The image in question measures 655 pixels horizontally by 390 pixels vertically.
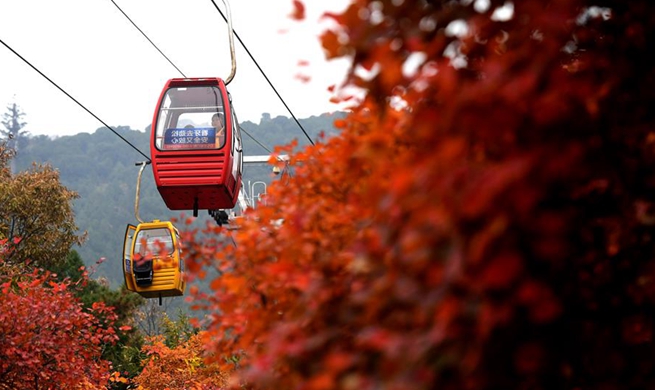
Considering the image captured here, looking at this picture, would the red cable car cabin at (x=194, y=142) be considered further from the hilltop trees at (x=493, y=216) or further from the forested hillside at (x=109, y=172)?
the forested hillside at (x=109, y=172)

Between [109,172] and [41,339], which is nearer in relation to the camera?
[41,339]

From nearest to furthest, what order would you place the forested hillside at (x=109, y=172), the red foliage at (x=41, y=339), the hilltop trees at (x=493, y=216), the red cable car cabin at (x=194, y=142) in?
the hilltop trees at (x=493, y=216)
the red foliage at (x=41, y=339)
the red cable car cabin at (x=194, y=142)
the forested hillside at (x=109, y=172)

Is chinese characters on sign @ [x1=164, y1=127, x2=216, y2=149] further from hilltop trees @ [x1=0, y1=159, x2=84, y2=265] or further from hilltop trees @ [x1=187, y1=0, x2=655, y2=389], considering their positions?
hilltop trees @ [x1=0, y1=159, x2=84, y2=265]

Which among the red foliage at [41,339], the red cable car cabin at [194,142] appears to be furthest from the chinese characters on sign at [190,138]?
the red foliage at [41,339]

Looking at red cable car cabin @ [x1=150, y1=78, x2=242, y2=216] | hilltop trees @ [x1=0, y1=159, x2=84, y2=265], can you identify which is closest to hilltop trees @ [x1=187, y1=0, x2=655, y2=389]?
red cable car cabin @ [x1=150, y1=78, x2=242, y2=216]

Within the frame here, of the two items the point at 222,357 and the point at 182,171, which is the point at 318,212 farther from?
the point at 182,171

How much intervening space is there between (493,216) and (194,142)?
12362 mm

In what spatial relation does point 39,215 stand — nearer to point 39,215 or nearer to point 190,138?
point 39,215

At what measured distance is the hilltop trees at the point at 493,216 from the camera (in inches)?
77.3

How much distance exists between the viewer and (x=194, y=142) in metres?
14.0

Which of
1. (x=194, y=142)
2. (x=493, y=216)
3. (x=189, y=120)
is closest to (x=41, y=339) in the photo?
(x=194, y=142)

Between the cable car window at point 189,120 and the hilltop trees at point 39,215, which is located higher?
the cable car window at point 189,120

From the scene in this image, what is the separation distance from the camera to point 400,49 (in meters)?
2.23

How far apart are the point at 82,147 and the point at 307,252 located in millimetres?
171586
